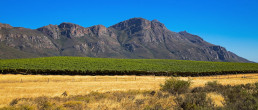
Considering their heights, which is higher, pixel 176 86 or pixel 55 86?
pixel 176 86

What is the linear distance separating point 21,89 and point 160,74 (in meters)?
34.7

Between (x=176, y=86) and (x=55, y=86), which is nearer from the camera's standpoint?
(x=176, y=86)

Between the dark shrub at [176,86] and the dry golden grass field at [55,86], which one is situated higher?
the dark shrub at [176,86]

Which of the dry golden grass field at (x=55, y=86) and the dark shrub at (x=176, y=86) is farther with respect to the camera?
the dry golden grass field at (x=55, y=86)

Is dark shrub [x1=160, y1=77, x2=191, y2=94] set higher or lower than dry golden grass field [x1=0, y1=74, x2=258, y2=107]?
higher

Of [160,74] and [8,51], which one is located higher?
[8,51]

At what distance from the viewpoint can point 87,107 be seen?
53.9 feet

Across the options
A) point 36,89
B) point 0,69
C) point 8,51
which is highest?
point 8,51

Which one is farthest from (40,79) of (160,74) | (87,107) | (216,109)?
(216,109)

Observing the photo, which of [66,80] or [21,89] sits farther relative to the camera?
[66,80]

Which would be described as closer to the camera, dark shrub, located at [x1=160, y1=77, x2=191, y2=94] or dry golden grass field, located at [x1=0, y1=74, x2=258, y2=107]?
dark shrub, located at [x1=160, y1=77, x2=191, y2=94]

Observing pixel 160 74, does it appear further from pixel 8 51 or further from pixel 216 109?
pixel 8 51

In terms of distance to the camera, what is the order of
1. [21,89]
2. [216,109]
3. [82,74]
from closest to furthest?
[216,109], [21,89], [82,74]

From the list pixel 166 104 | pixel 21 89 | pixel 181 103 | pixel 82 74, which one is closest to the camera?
pixel 181 103
